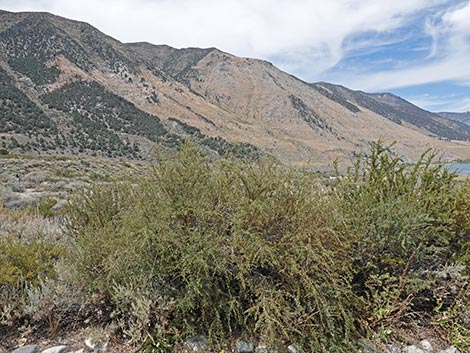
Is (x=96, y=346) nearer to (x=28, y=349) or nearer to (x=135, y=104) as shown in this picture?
(x=28, y=349)

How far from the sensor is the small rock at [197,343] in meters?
4.04

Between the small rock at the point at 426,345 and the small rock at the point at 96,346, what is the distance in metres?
3.46

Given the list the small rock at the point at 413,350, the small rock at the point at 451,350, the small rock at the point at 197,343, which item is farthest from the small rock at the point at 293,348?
the small rock at the point at 451,350

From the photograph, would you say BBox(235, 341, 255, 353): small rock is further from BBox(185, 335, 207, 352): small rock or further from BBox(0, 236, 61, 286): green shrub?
BBox(0, 236, 61, 286): green shrub

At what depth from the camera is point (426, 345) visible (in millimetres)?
4207

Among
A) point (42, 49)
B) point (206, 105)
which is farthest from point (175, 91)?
point (42, 49)

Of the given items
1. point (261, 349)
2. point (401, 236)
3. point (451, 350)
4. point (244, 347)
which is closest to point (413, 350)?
point (451, 350)

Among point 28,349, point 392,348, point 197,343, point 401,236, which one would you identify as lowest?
point 28,349

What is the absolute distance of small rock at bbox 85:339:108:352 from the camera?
13.1ft

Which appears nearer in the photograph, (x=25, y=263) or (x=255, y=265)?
(x=255, y=265)

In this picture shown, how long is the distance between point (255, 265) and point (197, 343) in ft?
3.43

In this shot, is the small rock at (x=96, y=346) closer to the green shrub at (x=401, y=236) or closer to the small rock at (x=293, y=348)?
the small rock at (x=293, y=348)

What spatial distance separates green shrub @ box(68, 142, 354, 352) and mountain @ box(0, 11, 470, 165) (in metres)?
52.6

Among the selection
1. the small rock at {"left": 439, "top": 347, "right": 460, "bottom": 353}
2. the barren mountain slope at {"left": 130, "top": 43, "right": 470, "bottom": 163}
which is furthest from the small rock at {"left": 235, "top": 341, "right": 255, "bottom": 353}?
the barren mountain slope at {"left": 130, "top": 43, "right": 470, "bottom": 163}
